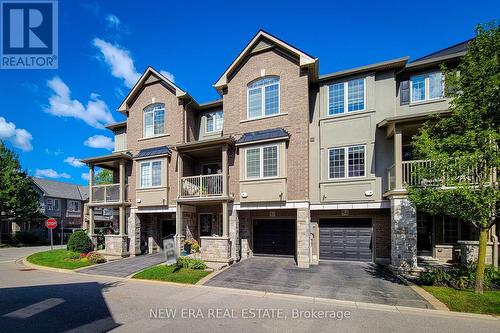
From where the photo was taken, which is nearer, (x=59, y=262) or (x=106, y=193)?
(x=59, y=262)

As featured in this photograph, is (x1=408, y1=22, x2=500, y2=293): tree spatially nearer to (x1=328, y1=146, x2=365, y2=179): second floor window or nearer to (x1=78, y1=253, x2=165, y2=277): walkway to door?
(x1=328, y1=146, x2=365, y2=179): second floor window

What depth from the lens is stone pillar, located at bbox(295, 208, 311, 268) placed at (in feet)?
45.3

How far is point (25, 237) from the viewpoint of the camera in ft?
105

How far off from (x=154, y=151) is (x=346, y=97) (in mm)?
11850

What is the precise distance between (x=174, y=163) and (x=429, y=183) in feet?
44.2

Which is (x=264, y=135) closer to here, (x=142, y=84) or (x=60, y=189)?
(x=142, y=84)

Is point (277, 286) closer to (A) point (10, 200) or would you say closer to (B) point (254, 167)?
(B) point (254, 167)

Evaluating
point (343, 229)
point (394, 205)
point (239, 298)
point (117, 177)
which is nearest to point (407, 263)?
point (394, 205)

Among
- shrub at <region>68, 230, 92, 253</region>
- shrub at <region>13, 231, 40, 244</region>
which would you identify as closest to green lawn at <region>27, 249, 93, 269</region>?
shrub at <region>68, 230, 92, 253</region>

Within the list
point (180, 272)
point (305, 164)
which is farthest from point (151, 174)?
point (305, 164)

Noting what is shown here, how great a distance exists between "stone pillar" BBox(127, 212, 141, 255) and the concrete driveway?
7511mm

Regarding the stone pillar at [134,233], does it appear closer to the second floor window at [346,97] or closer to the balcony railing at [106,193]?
the balcony railing at [106,193]

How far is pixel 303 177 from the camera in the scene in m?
14.3

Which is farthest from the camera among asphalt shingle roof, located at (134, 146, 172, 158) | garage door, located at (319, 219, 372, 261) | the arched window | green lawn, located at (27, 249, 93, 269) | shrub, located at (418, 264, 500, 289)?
asphalt shingle roof, located at (134, 146, 172, 158)
